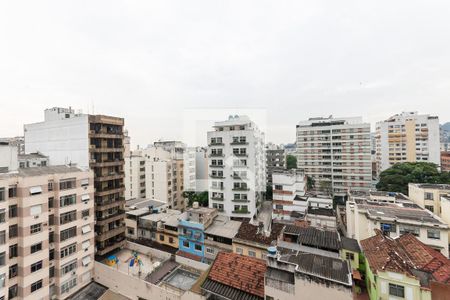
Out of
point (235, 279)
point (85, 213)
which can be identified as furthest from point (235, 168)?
point (85, 213)

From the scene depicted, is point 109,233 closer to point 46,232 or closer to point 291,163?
point 46,232

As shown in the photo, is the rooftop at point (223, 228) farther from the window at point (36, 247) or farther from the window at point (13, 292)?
the window at point (13, 292)

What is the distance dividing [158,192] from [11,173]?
30.0 metres

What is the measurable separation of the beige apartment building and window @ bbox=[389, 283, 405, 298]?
2750 cm

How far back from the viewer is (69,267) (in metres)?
21.2

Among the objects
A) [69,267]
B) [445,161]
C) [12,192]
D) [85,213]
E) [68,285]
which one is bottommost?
[68,285]

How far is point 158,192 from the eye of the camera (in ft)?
154

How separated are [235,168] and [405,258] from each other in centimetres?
2370

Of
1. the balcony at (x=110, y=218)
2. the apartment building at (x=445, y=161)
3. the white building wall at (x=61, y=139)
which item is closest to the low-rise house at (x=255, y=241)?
the balcony at (x=110, y=218)

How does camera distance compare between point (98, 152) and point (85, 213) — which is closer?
point (85, 213)

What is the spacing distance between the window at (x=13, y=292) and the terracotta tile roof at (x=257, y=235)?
19.6m

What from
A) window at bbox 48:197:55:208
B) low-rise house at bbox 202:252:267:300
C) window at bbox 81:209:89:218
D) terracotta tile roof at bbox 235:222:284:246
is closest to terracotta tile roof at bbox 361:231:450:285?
terracotta tile roof at bbox 235:222:284:246

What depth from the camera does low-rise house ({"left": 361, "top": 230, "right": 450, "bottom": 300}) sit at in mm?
14359

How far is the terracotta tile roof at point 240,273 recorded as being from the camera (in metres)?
15.5
